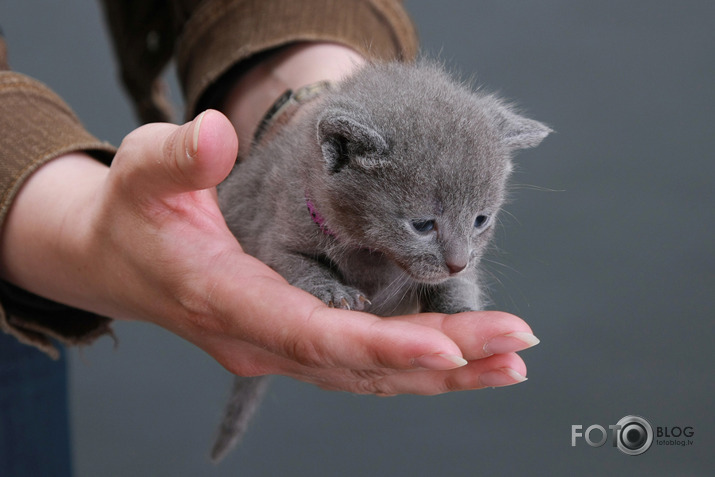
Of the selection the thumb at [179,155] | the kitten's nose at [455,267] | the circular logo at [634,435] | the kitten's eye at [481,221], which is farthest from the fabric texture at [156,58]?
the circular logo at [634,435]

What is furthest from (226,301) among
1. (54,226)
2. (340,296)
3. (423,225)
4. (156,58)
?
(156,58)

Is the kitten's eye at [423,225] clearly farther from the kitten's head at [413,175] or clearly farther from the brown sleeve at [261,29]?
the brown sleeve at [261,29]

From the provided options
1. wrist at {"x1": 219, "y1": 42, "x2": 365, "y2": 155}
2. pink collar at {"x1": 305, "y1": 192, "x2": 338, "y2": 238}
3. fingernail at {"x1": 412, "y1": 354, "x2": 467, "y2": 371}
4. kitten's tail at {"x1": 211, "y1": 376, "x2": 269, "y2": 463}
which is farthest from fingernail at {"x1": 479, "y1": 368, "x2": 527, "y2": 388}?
wrist at {"x1": 219, "y1": 42, "x2": 365, "y2": 155}

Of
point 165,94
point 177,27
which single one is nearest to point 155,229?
point 177,27

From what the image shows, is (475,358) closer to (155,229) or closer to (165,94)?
(155,229)

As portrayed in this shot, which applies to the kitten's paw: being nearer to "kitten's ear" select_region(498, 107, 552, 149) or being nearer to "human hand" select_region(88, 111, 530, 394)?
"human hand" select_region(88, 111, 530, 394)

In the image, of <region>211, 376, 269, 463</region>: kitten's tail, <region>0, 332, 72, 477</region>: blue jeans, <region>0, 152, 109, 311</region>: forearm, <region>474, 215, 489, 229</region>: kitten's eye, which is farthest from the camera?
<region>0, 332, 72, 477</region>: blue jeans
